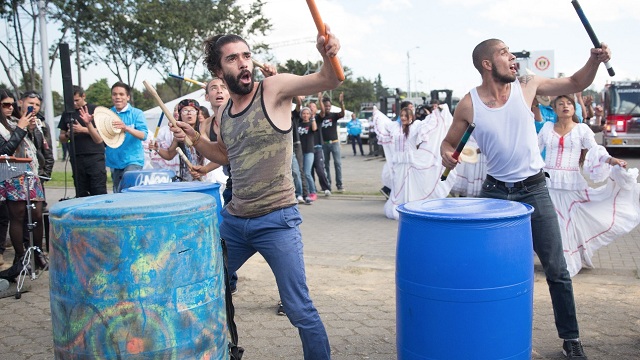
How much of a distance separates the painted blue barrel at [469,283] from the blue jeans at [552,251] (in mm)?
790

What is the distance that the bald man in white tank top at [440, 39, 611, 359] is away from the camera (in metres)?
3.66

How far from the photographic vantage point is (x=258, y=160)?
10.3 feet

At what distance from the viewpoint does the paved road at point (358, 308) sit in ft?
13.1

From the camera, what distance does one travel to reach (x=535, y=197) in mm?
3701

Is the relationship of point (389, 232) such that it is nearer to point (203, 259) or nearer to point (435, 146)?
point (435, 146)

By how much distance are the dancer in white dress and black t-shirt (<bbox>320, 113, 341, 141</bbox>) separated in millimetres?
3848

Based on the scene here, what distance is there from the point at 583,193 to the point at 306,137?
6.48 metres

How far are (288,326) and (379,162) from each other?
16627 millimetres

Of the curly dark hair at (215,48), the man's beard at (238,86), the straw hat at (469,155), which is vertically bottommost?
the straw hat at (469,155)

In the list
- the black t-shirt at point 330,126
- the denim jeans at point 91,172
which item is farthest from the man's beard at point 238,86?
the black t-shirt at point 330,126

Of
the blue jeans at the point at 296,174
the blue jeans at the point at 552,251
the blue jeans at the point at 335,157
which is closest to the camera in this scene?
the blue jeans at the point at 552,251

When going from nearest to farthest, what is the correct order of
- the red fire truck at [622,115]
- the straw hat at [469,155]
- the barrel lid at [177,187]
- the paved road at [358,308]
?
the paved road at [358,308]
the barrel lid at [177,187]
the straw hat at [469,155]
the red fire truck at [622,115]

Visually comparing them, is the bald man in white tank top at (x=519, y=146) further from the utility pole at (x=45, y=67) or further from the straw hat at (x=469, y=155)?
the utility pole at (x=45, y=67)

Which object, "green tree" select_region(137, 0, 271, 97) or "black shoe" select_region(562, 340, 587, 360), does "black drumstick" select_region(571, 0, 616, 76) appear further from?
"green tree" select_region(137, 0, 271, 97)
